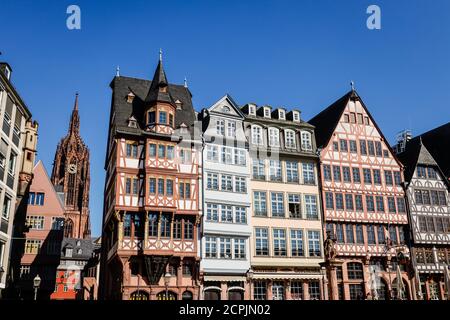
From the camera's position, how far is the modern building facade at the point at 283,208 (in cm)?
3338

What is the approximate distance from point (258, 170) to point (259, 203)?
103 inches

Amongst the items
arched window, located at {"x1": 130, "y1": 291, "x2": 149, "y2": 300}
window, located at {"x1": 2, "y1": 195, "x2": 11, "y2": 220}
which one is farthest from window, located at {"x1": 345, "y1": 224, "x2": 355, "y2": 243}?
window, located at {"x1": 2, "y1": 195, "x2": 11, "y2": 220}

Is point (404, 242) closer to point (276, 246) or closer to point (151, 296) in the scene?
point (276, 246)

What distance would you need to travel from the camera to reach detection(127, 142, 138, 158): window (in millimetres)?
31494

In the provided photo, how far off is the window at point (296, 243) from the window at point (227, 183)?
232 inches

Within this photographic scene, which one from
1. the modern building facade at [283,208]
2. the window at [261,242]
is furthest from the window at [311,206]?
the window at [261,242]

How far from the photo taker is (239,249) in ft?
108

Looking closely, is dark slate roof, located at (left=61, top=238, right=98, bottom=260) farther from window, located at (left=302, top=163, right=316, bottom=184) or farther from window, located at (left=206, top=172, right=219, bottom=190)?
window, located at (left=302, top=163, right=316, bottom=184)

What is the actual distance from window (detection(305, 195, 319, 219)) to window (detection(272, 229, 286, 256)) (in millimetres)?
2665

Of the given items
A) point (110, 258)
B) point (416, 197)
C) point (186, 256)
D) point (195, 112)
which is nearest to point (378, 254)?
point (416, 197)

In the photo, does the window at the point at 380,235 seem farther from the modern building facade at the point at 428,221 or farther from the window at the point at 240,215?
the window at the point at 240,215

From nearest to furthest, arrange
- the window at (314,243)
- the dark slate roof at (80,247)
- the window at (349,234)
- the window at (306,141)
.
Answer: the window at (314,243) < the window at (349,234) < the window at (306,141) < the dark slate roof at (80,247)

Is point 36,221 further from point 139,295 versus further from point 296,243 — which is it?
point 296,243

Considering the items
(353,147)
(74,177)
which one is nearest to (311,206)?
(353,147)
